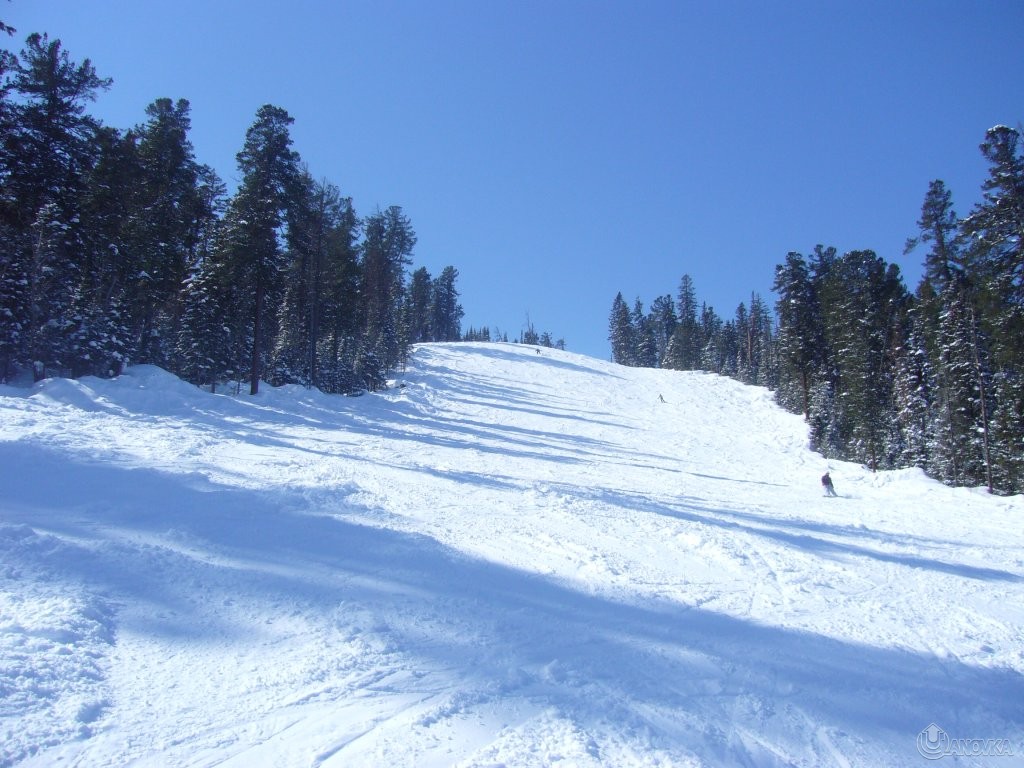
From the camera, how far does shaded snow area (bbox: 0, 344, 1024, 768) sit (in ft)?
13.2

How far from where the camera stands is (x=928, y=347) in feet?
108

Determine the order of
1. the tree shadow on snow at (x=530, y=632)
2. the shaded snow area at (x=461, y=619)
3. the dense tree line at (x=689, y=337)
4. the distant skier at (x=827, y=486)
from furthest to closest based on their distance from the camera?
the dense tree line at (x=689, y=337) < the distant skier at (x=827, y=486) < the tree shadow on snow at (x=530, y=632) < the shaded snow area at (x=461, y=619)

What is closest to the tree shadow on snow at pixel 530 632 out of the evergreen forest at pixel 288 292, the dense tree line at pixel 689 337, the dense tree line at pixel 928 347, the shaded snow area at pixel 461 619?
the shaded snow area at pixel 461 619

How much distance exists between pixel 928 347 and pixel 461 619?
38.8m

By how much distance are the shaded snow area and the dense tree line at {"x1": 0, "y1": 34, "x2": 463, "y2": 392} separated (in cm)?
919

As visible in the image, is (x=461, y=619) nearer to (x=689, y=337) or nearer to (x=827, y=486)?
(x=827, y=486)

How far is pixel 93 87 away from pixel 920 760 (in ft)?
103

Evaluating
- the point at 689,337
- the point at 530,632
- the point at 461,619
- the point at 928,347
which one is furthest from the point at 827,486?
the point at 689,337

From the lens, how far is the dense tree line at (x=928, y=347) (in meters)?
19.1

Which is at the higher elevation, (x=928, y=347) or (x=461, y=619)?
(x=928, y=347)

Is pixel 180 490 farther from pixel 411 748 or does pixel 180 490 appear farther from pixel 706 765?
pixel 706 765

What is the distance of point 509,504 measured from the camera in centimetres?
1179

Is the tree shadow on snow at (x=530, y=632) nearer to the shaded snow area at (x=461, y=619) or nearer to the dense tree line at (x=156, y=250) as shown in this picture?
the shaded snow area at (x=461, y=619)

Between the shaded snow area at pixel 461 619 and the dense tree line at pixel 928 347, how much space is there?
35.5 ft
